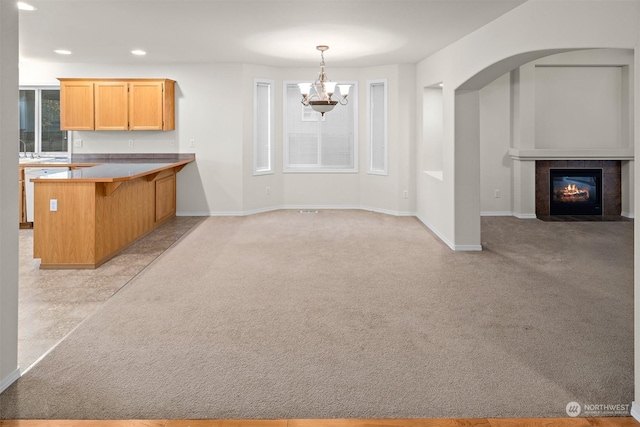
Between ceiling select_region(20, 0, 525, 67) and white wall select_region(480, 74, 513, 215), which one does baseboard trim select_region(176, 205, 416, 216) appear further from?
ceiling select_region(20, 0, 525, 67)

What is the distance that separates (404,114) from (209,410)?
6.76m

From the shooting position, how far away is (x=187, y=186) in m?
8.54

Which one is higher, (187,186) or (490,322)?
(187,186)

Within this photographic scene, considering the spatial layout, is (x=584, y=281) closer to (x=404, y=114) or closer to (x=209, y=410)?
(x=209, y=410)

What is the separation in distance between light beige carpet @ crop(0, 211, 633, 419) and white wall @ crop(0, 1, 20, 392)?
217mm

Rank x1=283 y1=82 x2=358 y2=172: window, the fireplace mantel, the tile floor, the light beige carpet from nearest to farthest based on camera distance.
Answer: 1. the light beige carpet
2. the tile floor
3. the fireplace mantel
4. x1=283 y1=82 x2=358 y2=172: window

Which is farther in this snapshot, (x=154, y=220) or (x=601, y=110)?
(x=601, y=110)

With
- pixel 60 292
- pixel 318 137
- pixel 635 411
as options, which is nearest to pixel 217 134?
pixel 318 137

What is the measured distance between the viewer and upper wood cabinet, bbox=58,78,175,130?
25.8 ft

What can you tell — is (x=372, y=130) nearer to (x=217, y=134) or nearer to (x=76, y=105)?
(x=217, y=134)

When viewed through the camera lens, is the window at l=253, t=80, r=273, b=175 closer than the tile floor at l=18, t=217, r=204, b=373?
No


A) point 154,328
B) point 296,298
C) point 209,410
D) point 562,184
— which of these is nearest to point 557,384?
point 209,410

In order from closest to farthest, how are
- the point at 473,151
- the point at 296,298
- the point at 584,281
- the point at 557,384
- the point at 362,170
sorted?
the point at 557,384 → the point at 296,298 → the point at 584,281 → the point at 473,151 → the point at 362,170
